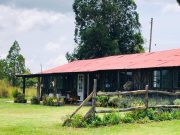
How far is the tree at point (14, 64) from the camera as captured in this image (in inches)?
2559

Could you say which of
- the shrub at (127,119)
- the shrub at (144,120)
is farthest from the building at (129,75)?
the shrub at (127,119)

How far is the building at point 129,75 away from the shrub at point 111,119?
34.2ft

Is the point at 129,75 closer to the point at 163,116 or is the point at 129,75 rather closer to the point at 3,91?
the point at 163,116

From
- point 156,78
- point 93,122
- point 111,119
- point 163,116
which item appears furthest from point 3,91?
point 93,122

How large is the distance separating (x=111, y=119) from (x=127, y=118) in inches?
29.1

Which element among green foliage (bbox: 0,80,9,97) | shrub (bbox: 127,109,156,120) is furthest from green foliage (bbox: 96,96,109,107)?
green foliage (bbox: 0,80,9,97)

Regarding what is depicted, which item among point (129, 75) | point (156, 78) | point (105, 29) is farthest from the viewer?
point (105, 29)

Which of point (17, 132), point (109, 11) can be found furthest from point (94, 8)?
point (17, 132)

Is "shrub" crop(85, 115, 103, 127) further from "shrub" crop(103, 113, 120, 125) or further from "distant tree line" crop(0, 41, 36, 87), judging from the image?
"distant tree line" crop(0, 41, 36, 87)

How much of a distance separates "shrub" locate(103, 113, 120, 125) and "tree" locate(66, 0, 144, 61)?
3850cm

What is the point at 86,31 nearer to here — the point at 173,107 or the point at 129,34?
the point at 129,34

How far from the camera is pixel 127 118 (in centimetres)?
1802

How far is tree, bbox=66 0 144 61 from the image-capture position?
5666 cm

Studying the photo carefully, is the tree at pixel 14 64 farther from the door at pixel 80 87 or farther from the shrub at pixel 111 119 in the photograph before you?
the shrub at pixel 111 119
